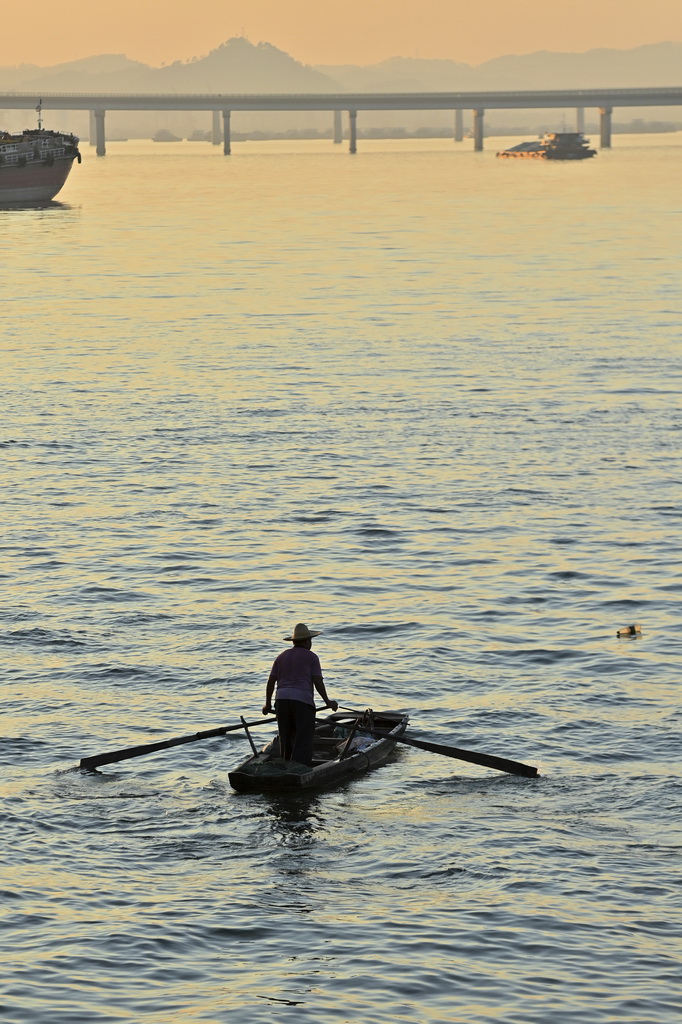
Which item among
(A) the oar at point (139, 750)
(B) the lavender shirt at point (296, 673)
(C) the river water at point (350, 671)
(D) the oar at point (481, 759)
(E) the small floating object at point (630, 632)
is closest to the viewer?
(C) the river water at point (350, 671)

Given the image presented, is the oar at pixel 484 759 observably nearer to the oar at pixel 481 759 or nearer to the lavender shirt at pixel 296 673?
the oar at pixel 481 759

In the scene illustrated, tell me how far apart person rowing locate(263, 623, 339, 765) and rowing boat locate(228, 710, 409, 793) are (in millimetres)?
328

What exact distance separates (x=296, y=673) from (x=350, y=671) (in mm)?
6932

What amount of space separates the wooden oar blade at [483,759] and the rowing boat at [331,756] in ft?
2.14

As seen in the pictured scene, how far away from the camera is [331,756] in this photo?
30.2 metres

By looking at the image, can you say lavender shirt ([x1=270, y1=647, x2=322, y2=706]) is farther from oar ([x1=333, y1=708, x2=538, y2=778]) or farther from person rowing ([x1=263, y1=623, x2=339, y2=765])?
oar ([x1=333, y1=708, x2=538, y2=778])

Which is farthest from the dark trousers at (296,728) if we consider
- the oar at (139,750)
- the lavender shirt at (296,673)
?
the oar at (139,750)

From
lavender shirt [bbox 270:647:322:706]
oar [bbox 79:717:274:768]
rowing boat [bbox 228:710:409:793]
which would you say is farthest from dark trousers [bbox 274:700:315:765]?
oar [bbox 79:717:274:768]

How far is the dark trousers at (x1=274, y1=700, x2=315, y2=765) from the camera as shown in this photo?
28453 millimetres

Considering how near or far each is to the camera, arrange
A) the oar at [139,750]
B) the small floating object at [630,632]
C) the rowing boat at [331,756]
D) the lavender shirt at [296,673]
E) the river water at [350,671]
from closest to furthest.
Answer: the river water at [350,671] → the rowing boat at [331,756] → the lavender shirt at [296,673] → the oar at [139,750] → the small floating object at [630,632]

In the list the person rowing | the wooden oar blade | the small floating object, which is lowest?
the wooden oar blade

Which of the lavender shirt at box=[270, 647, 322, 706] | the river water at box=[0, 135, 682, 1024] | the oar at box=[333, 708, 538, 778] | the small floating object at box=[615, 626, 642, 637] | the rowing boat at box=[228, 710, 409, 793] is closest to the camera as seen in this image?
the river water at box=[0, 135, 682, 1024]

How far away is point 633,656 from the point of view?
119 feet

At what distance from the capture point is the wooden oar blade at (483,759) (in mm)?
29125
